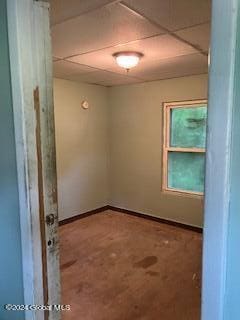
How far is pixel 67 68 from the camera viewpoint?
3102 mm

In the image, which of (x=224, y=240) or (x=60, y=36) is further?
(x=60, y=36)

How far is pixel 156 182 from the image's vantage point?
4012 millimetres

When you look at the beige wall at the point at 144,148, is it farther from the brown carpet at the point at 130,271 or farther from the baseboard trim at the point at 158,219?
the brown carpet at the point at 130,271

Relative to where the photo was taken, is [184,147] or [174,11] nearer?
[174,11]

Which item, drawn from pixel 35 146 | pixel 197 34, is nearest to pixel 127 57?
pixel 197 34

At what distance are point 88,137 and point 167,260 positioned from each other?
2.25 meters

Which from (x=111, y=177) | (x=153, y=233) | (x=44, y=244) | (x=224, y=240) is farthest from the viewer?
(x=111, y=177)

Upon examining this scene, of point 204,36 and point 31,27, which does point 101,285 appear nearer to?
point 31,27

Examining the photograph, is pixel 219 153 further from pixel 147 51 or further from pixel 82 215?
pixel 82 215

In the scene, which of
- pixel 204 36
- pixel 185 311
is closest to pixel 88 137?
pixel 204 36

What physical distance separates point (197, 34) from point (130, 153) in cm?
247

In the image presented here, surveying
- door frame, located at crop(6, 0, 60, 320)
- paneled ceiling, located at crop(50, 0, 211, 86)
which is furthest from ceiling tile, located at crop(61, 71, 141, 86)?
door frame, located at crop(6, 0, 60, 320)

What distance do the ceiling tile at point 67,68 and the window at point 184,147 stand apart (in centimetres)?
130

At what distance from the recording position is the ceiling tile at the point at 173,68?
2.74m
